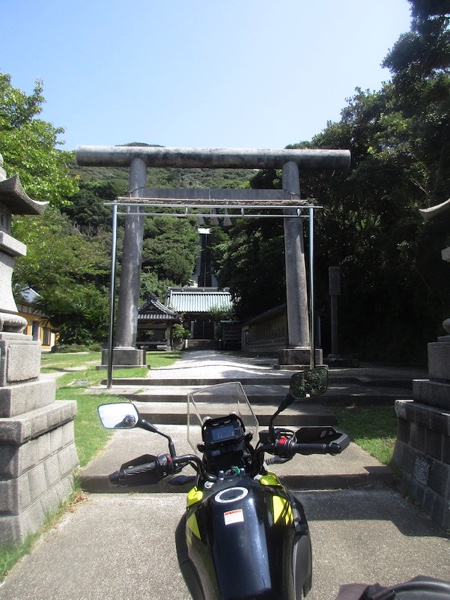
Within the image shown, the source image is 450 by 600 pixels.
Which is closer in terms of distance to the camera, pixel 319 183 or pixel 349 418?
pixel 349 418

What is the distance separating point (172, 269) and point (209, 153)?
119ft

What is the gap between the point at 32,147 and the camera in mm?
14156

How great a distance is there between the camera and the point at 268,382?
891cm

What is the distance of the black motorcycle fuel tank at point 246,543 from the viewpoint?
1.33 m

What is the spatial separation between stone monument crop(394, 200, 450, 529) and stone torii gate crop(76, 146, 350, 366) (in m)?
7.21

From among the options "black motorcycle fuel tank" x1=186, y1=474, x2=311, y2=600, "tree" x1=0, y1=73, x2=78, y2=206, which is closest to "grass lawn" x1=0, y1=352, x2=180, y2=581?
"black motorcycle fuel tank" x1=186, y1=474, x2=311, y2=600

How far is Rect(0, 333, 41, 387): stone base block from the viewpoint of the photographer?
10.2 feet

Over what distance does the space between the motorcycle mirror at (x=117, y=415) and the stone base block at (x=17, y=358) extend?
142 cm

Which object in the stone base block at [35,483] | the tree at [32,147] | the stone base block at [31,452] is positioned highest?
the tree at [32,147]

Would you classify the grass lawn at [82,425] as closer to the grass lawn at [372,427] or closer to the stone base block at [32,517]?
the stone base block at [32,517]

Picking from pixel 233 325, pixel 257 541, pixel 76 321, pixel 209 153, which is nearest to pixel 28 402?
pixel 257 541

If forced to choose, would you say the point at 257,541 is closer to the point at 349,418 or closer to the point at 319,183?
the point at 349,418

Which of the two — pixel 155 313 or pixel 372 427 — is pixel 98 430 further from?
pixel 155 313

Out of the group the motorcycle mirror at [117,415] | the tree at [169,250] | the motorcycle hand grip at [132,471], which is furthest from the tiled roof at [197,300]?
the motorcycle hand grip at [132,471]
